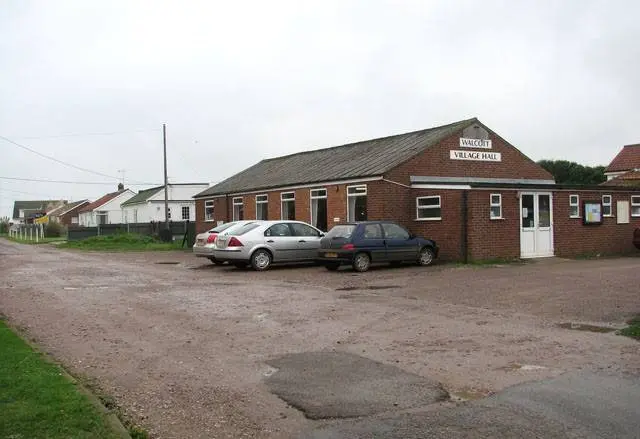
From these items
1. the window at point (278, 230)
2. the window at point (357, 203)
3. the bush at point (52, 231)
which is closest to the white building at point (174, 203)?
the bush at point (52, 231)

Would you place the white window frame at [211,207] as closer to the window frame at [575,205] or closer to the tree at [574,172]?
the window frame at [575,205]

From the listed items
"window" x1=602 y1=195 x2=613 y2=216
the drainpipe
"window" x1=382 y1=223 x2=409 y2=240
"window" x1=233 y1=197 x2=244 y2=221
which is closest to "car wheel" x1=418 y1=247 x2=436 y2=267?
"window" x1=382 y1=223 x2=409 y2=240

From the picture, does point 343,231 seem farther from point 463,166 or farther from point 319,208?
point 463,166

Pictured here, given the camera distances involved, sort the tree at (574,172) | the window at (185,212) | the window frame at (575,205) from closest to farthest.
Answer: the window frame at (575,205), the tree at (574,172), the window at (185,212)

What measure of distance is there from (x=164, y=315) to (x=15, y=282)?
823 cm

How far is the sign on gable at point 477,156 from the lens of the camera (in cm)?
2566

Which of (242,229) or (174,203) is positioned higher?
(174,203)

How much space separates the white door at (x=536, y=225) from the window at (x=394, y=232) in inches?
177

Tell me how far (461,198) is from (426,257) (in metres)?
2.24

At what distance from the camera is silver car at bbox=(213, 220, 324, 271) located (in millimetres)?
19969

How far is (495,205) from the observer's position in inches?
828

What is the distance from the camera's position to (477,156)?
87.0ft

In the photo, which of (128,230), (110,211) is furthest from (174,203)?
(110,211)

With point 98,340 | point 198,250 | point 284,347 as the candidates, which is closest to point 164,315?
point 98,340
